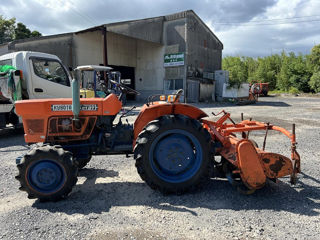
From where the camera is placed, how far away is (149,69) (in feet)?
70.8

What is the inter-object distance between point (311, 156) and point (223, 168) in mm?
2607

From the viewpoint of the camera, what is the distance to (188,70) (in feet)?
62.8

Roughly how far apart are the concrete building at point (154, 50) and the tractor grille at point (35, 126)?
50.1 ft

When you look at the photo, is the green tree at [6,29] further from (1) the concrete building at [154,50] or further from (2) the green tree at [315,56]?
(2) the green tree at [315,56]

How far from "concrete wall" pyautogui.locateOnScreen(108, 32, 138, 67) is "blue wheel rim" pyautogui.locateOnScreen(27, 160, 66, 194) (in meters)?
19.1

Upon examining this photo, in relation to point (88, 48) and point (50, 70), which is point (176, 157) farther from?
point (88, 48)

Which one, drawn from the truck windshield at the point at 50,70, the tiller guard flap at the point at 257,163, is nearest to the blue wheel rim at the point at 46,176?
the tiller guard flap at the point at 257,163

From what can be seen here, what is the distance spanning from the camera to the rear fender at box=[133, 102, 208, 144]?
322 cm

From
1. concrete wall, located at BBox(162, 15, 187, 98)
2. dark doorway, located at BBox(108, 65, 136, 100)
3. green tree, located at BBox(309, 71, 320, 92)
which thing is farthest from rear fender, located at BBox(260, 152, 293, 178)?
green tree, located at BBox(309, 71, 320, 92)

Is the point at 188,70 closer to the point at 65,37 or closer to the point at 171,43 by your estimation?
the point at 171,43

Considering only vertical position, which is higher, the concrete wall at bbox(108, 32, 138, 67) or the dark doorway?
the concrete wall at bbox(108, 32, 138, 67)

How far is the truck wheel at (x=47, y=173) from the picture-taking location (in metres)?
2.83

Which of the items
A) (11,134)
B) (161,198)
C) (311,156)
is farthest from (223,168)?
(11,134)

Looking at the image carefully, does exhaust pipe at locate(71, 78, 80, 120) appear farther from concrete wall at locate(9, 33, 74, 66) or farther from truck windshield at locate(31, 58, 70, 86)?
concrete wall at locate(9, 33, 74, 66)
